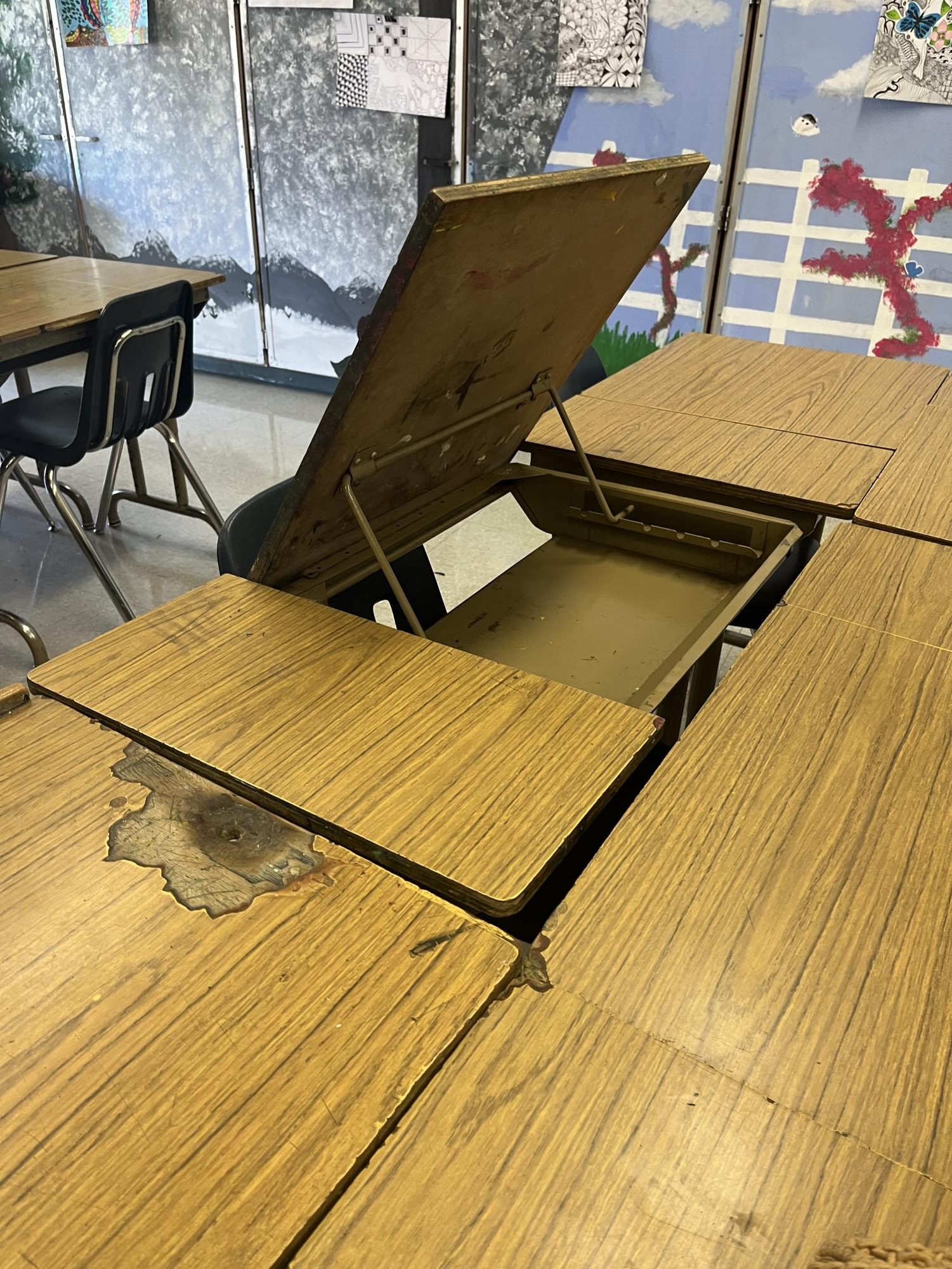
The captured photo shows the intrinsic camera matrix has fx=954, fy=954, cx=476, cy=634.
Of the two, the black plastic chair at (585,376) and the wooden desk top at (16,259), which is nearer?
the black plastic chair at (585,376)

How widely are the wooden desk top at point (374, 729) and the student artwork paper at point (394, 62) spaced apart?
346 centimetres

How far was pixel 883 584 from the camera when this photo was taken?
1.34 meters

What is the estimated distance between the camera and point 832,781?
94 centimetres

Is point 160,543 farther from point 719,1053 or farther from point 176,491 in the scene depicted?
point 719,1053

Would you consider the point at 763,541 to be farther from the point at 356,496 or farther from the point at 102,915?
the point at 102,915

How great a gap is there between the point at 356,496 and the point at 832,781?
700 millimetres

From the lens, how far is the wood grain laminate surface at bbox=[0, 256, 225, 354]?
8.49ft

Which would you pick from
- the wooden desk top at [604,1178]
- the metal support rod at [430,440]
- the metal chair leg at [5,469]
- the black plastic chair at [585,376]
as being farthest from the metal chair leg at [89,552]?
the wooden desk top at [604,1178]

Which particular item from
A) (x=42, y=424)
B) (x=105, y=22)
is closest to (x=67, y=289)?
(x=42, y=424)

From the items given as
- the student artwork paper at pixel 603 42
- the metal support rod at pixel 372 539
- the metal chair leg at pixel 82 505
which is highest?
the student artwork paper at pixel 603 42

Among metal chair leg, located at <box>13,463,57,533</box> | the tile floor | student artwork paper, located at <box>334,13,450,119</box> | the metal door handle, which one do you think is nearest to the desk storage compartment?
the tile floor

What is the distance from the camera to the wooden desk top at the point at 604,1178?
22.0 inches

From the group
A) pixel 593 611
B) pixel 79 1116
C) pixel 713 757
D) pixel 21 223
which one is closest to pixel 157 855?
pixel 79 1116

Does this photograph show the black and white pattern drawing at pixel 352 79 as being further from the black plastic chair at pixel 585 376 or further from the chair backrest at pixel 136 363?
the black plastic chair at pixel 585 376
